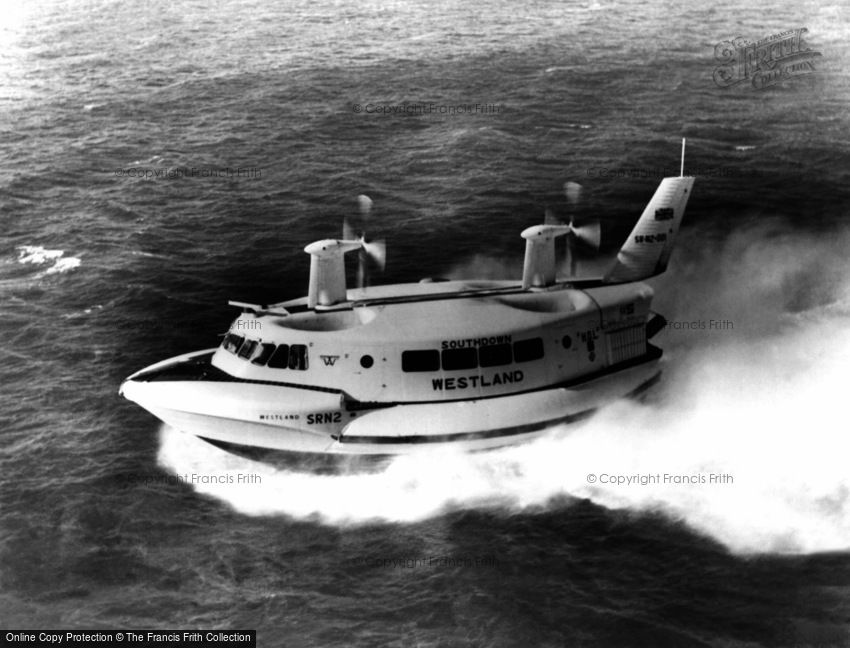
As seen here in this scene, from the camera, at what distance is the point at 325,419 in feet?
Answer: 134

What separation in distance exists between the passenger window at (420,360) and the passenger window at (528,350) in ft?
11.3

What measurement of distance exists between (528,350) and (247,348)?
39.0 ft

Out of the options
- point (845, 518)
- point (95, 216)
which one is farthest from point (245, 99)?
point (845, 518)

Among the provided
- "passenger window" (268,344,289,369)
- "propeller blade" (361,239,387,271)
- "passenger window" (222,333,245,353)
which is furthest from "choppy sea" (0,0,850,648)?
"propeller blade" (361,239,387,271)

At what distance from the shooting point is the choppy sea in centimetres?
3712

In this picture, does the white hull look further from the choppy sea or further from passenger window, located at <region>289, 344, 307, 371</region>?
the choppy sea

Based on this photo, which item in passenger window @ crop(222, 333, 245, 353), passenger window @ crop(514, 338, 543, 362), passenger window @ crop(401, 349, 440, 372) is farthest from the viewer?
passenger window @ crop(222, 333, 245, 353)

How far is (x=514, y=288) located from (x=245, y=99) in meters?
32.2

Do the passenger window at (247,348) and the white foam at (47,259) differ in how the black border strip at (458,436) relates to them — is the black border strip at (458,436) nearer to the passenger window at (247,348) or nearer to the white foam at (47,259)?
the passenger window at (247,348)

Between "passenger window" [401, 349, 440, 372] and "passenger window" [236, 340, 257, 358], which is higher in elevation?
"passenger window" [236, 340, 257, 358]

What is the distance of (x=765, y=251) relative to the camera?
57.1 metres

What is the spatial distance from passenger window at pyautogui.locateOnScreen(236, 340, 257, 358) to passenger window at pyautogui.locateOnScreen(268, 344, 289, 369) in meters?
1.12

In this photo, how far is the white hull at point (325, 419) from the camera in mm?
40469

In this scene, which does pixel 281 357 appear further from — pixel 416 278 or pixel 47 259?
pixel 47 259
